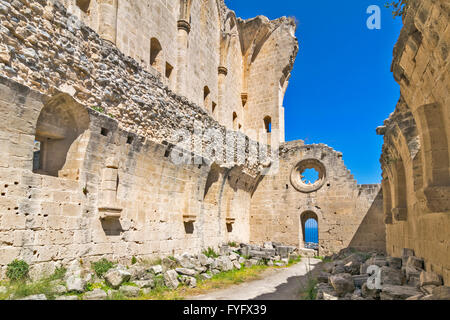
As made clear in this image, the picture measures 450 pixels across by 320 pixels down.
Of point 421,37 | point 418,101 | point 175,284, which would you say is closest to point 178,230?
point 175,284

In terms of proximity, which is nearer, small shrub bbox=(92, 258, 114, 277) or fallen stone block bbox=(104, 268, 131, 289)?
fallen stone block bbox=(104, 268, 131, 289)

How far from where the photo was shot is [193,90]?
17.0 meters

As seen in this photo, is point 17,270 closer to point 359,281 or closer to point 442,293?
point 359,281

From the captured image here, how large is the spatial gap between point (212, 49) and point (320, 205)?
10.0 metres

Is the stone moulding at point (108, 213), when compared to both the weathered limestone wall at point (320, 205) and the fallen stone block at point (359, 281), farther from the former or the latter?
the weathered limestone wall at point (320, 205)

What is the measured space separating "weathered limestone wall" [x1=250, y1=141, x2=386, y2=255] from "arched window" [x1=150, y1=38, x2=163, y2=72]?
7.32 meters

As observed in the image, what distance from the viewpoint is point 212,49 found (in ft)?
63.5

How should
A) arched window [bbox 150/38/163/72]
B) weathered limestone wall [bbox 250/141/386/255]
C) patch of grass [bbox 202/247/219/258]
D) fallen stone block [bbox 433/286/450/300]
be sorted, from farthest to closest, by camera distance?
weathered limestone wall [bbox 250/141/386/255], arched window [bbox 150/38/163/72], patch of grass [bbox 202/247/219/258], fallen stone block [bbox 433/286/450/300]

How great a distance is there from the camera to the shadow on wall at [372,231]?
14.9 meters

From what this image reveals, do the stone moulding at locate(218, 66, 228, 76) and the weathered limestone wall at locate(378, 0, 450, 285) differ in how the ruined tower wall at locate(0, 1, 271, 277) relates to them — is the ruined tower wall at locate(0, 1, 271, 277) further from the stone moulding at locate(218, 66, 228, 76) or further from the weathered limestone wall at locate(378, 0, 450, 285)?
the stone moulding at locate(218, 66, 228, 76)

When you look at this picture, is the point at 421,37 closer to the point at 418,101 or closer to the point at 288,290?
the point at 418,101

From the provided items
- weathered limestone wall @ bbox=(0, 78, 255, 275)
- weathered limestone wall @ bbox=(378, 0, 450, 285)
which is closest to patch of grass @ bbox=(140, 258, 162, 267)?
weathered limestone wall @ bbox=(0, 78, 255, 275)

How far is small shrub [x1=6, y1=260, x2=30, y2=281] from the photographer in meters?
5.53

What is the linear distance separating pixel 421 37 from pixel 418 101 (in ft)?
3.63
